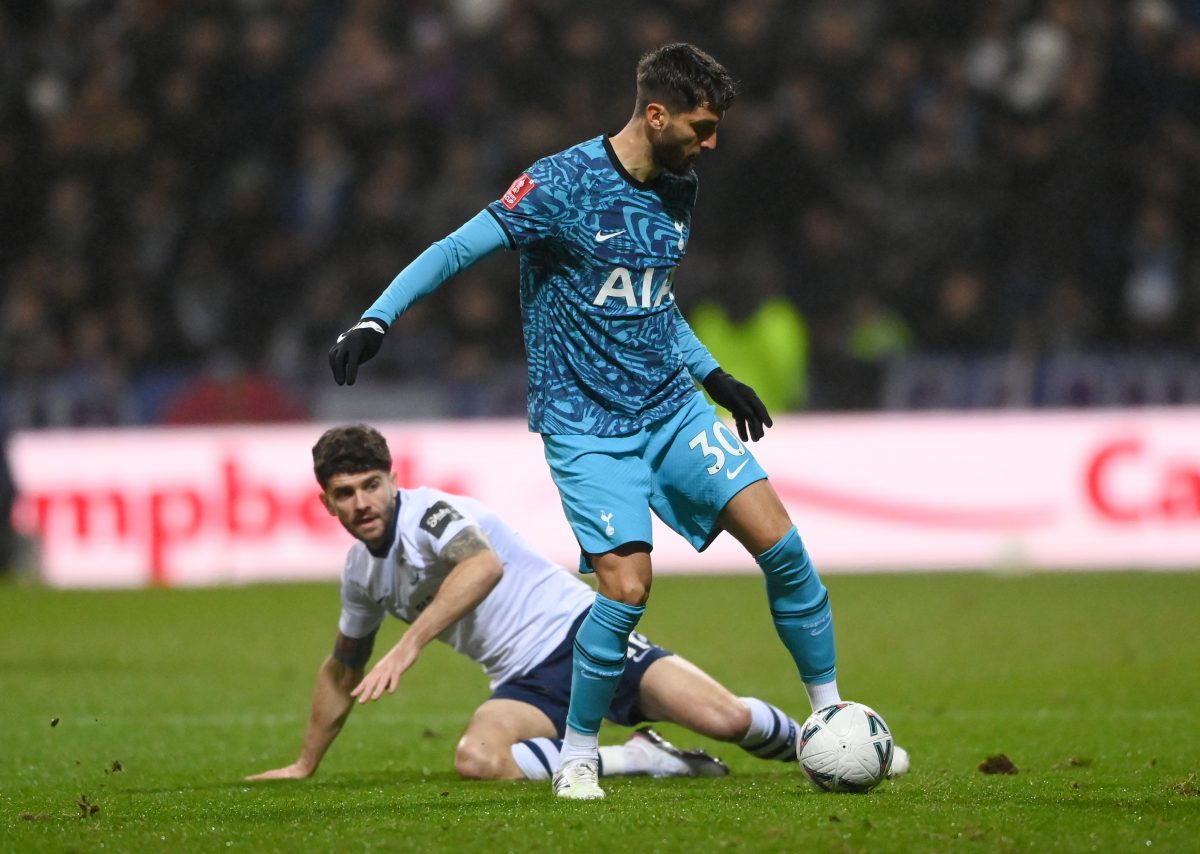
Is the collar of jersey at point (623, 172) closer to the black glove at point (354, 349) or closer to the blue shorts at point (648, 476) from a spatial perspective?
the blue shorts at point (648, 476)

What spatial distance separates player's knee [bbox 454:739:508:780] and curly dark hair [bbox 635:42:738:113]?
203 centimetres

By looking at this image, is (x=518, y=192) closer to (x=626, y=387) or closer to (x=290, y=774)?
(x=626, y=387)

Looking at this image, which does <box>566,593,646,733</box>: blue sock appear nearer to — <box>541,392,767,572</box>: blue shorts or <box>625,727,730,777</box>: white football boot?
<box>541,392,767,572</box>: blue shorts

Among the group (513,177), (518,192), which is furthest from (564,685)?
(513,177)

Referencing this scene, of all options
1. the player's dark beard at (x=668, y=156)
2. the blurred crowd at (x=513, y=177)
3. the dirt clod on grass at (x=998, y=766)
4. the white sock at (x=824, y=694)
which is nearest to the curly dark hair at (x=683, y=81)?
the player's dark beard at (x=668, y=156)

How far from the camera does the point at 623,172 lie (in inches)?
197

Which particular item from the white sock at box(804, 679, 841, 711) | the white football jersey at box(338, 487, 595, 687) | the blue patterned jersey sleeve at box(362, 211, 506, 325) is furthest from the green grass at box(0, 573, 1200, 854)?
the blue patterned jersey sleeve at box(362, 211, 506, 325)

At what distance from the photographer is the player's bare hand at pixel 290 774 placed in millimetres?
5629

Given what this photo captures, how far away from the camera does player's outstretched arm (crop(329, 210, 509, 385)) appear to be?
4469mm

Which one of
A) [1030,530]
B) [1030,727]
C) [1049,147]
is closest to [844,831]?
[1030,727]

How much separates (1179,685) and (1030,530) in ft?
17.5

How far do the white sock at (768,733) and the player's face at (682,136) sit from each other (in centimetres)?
170

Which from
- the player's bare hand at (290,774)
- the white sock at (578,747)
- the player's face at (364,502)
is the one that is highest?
the player's face at (364,502)

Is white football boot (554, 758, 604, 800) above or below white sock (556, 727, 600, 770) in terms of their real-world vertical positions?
below
